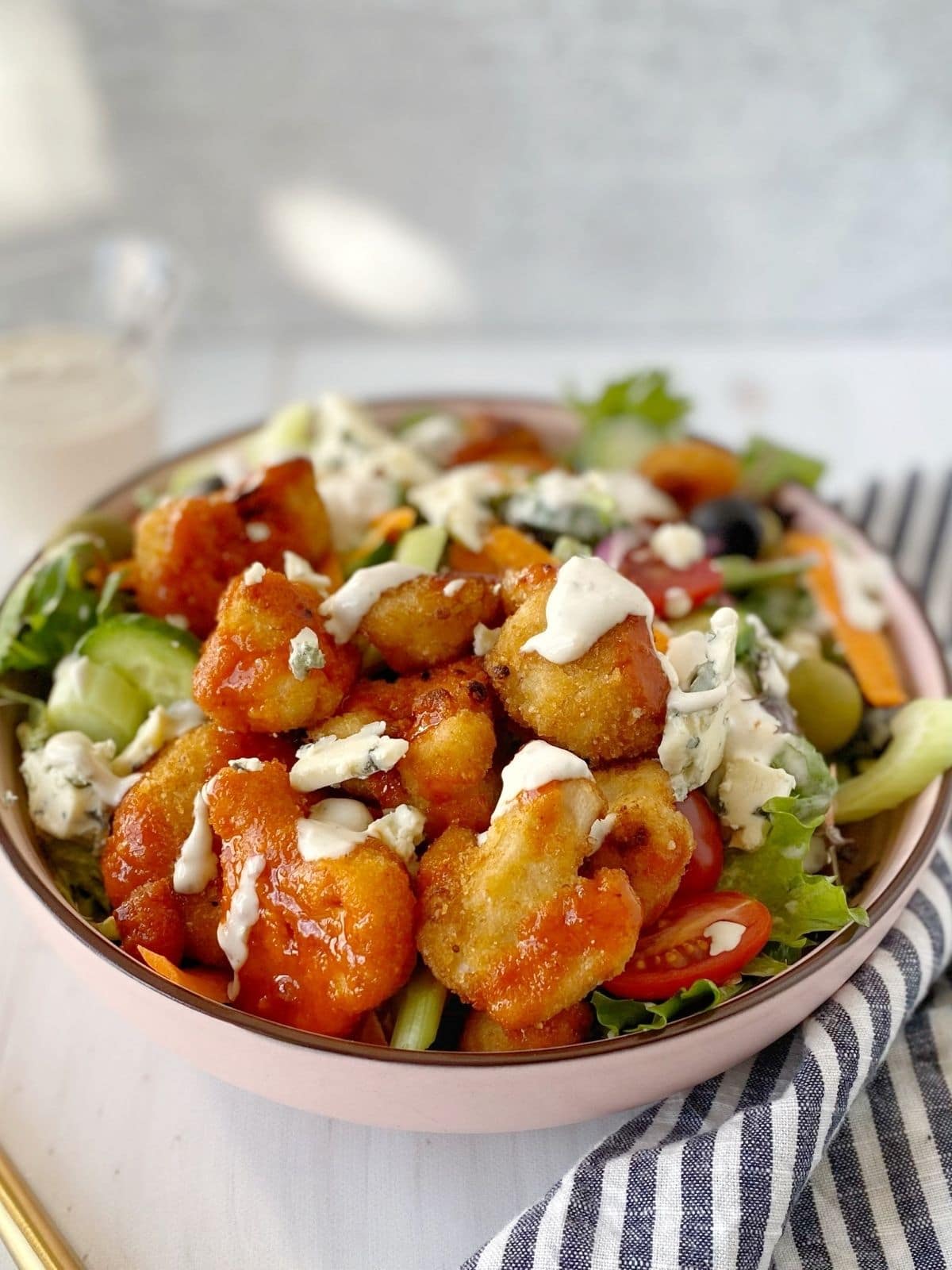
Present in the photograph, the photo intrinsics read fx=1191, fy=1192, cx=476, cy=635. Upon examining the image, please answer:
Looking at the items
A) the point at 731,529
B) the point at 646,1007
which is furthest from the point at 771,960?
the point at 731,529

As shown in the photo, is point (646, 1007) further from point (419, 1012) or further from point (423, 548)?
point (423, 548)

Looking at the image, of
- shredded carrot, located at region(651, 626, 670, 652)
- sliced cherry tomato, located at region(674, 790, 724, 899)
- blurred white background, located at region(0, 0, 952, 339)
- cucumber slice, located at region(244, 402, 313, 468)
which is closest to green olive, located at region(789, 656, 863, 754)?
shredded carrot, located at region(651, 626, 670, 652)

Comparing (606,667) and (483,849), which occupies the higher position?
(606,667)

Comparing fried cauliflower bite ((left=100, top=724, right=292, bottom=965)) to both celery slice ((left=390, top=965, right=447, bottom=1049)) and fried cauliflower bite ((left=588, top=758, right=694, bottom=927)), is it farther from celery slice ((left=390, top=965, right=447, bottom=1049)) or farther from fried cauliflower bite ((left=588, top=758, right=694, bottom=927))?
fried cauliflower bite ((left=588, top=758, right=694, bottom=927))

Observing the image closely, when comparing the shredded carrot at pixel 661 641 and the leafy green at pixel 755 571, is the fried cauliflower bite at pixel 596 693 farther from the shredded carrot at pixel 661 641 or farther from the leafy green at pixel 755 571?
the leafy green at pixel 755 571

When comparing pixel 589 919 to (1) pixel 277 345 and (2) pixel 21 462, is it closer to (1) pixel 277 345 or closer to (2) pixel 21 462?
(2) pixel 21 462

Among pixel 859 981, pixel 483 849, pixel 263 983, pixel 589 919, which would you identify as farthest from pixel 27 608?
pixel 859 981
